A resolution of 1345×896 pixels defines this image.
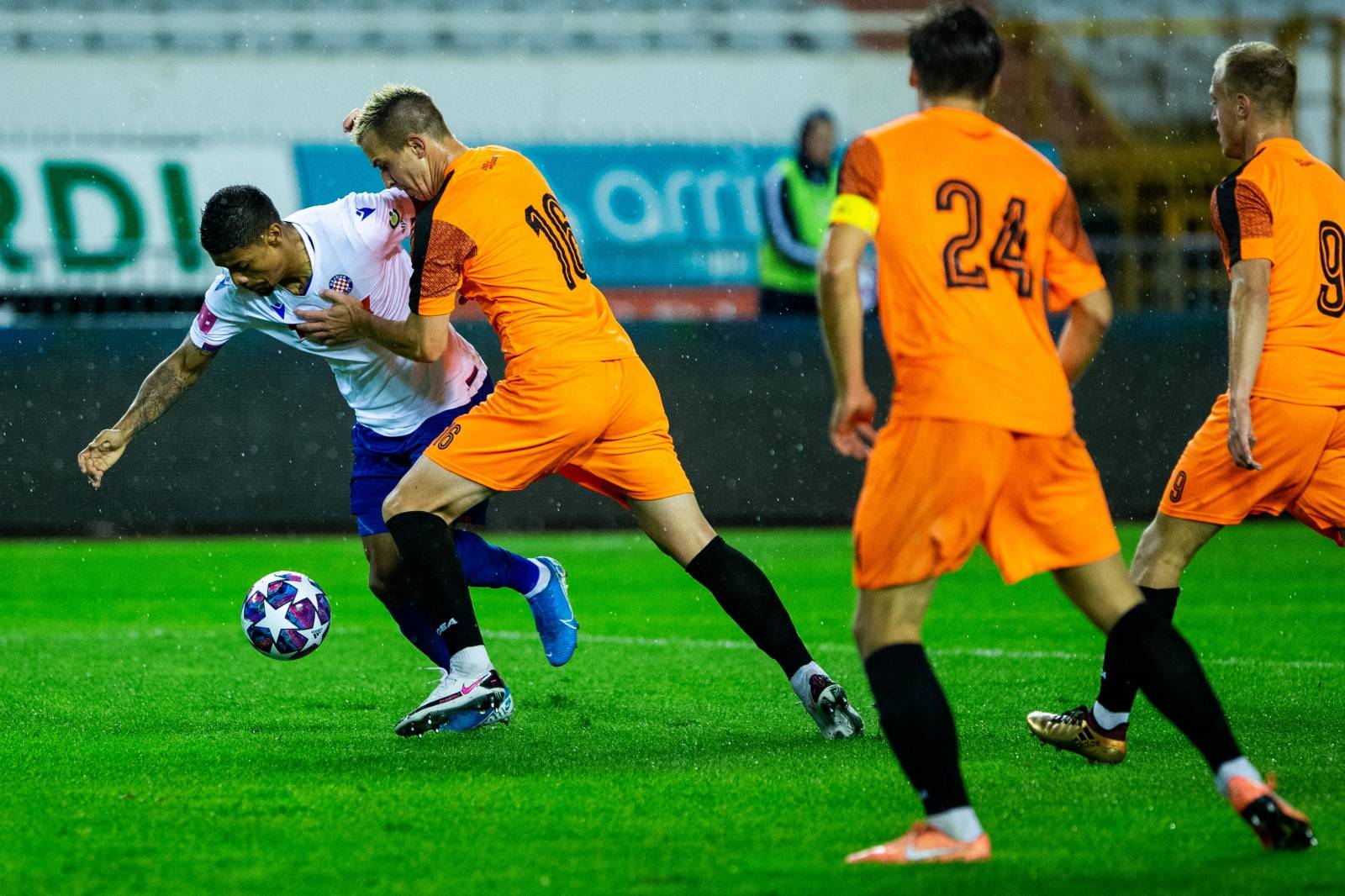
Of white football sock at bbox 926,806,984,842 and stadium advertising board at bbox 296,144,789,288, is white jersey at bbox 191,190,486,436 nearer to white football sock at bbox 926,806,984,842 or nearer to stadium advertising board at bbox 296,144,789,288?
white football sock at bbox 926,806,984,842

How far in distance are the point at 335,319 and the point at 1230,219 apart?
2.77 meters

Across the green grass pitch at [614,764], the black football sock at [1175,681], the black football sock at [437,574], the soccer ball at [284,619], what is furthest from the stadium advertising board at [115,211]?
the black football sock at [1175,681]

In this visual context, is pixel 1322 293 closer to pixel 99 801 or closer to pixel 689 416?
pixel 99 801

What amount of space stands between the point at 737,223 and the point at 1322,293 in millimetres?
9890

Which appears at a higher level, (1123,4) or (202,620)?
(1123,4)

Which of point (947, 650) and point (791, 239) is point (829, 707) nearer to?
point (947, 650)

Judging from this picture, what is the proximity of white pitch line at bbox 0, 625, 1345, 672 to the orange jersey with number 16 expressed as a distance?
3791 mm

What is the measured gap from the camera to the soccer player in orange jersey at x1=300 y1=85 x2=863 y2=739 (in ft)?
17.9

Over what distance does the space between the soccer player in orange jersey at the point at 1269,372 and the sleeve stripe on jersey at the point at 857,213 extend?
1699 mm

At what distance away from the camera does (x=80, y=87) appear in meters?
17.3

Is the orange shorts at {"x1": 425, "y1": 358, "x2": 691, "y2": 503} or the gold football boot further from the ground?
the orange shorts at {"x1": 425, "y1": 358, "x2": 691, "y2": 503}

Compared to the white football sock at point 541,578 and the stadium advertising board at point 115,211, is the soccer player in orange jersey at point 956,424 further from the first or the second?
the stadium advertising board at point 115,211

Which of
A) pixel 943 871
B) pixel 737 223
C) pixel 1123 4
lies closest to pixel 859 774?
pixel 943 871

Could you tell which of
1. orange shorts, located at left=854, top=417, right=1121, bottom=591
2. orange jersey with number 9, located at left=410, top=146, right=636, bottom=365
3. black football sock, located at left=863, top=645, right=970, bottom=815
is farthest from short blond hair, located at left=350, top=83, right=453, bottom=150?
black football sock, located at left=863, top=645, right=970, bottom=815
